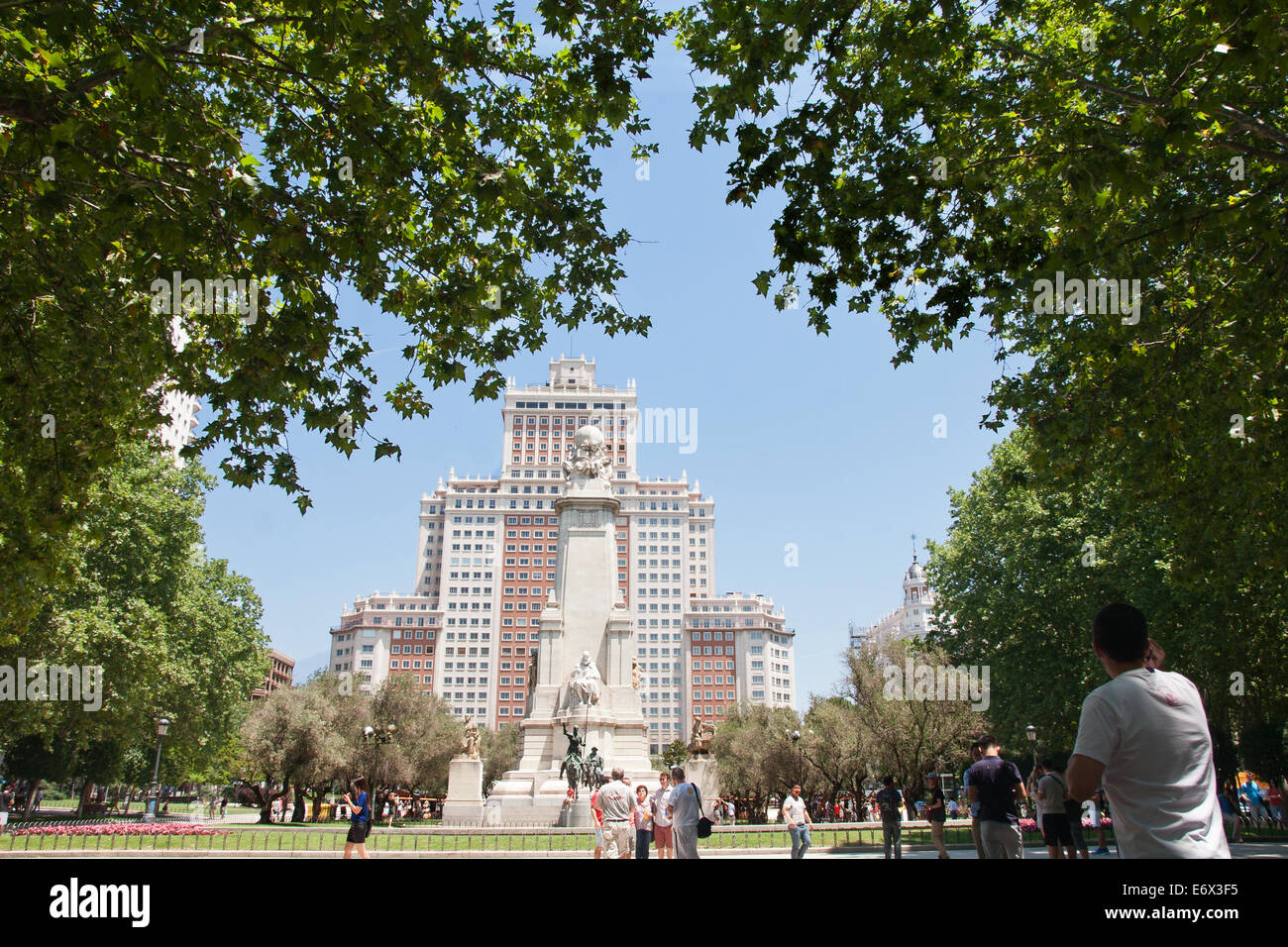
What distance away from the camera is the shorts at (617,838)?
47.4 ft

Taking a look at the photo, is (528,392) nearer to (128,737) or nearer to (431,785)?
(431,785)

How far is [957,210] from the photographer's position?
9156 millimetres

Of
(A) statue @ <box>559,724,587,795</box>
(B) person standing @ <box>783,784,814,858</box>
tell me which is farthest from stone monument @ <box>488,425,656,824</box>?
(B) person standing @ <box>783,784,814,858</box>

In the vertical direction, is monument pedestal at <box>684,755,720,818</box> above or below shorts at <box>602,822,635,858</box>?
below

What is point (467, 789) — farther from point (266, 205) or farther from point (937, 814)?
point (266, 205)

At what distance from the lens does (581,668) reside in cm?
3481

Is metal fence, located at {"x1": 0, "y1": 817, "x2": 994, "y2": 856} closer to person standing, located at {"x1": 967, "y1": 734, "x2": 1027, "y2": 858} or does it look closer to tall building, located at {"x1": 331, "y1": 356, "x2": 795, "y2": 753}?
person standing, located at {"x1": 967, "y1": 734, "x2": 1027, "y2": 858}

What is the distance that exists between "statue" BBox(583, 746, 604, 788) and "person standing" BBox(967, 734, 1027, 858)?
2099 centimetres

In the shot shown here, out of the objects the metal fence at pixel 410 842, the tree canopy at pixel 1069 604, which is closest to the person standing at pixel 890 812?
the metal fence at pixel 410 842

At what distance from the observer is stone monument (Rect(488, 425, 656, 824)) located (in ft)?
106

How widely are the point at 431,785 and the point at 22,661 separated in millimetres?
35811

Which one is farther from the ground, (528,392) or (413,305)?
(528,392)
